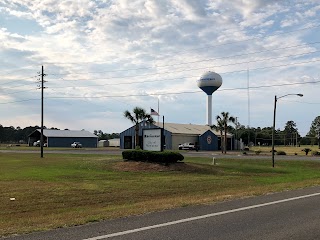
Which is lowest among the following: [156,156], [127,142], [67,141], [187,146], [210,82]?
[156,156]

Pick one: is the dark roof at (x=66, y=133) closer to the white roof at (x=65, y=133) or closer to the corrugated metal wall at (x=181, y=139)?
the white roof at (x=65, y=133)

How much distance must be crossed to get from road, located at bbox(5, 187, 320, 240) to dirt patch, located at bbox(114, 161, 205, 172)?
17.2 meters

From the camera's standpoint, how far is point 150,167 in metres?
28.2

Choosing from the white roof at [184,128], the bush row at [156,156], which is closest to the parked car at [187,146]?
the white roof at [184,128]

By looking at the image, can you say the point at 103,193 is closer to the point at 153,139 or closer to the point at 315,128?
the point at 153,139

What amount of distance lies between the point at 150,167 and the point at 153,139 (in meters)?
4.99

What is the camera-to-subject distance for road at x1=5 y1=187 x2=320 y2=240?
7.15 metres

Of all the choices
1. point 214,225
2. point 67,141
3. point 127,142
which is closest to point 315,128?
point 127,142

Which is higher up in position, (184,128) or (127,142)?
(184,128)

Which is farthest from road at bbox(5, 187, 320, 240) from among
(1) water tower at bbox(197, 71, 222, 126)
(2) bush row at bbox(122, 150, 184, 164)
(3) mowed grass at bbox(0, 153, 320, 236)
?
(1) water tower at bbox(197, 71, 222, 126)

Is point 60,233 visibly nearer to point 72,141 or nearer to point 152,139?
point 152,139

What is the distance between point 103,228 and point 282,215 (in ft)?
13.4

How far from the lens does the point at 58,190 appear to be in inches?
688

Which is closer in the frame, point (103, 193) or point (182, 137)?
point (103, 193)
